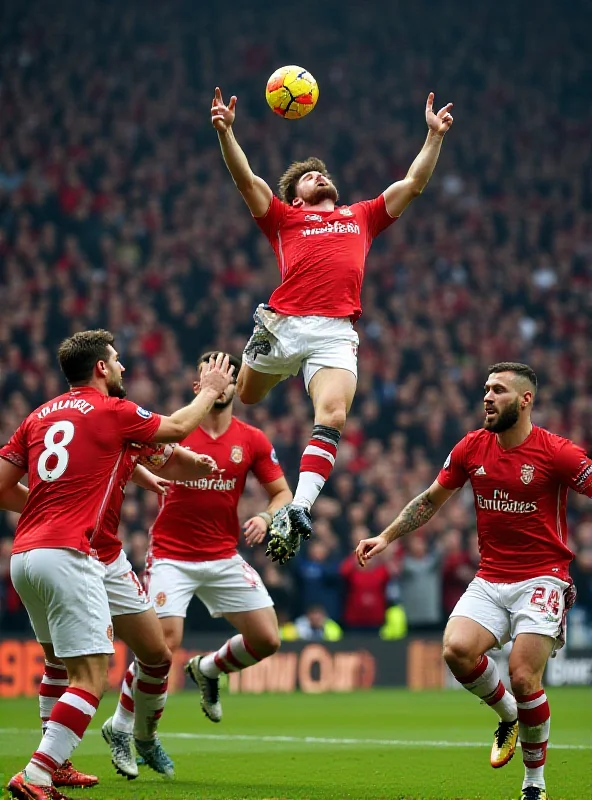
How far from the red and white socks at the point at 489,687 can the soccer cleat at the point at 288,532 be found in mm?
1354

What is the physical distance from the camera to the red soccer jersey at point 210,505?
9.85 m

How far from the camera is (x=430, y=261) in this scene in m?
25.7

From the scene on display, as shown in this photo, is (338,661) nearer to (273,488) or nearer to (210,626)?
(210,626)

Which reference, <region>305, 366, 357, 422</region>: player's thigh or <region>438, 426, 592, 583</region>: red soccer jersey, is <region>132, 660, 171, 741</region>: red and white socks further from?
<region>438, 426, 592, 583</region>: red soccer jersey

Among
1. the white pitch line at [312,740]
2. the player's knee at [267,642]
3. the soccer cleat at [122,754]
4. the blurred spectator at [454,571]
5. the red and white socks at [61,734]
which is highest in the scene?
the red and white socks at [61,734]

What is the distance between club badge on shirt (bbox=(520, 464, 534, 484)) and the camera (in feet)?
26.5

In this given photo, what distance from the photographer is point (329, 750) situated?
1061 centimetres

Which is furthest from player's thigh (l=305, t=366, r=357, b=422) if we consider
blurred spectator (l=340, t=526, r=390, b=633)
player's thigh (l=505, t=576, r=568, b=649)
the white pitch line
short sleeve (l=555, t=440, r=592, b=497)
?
blurred spectator (l=340, t=526, r=390, b=633)

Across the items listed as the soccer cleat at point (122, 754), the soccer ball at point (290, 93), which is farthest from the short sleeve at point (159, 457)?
the soccer ball at point (290, 93)

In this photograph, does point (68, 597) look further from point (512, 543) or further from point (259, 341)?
point (512, 543)

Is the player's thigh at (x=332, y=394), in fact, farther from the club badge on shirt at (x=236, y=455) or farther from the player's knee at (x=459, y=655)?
the club badge on shirt at (x=236, y=455)

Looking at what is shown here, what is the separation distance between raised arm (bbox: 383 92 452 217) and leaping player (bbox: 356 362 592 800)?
1479mm

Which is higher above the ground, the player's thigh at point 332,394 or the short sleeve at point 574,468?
the player's thigh at point 332,394

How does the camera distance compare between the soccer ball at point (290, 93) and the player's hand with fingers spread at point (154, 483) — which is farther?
the soccer ball at point (290, 93)
